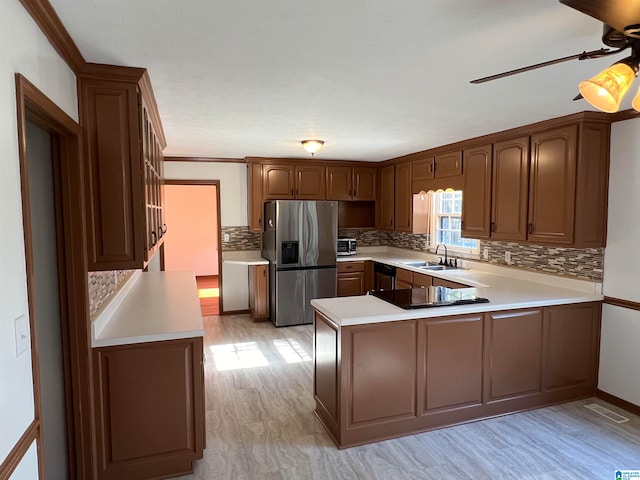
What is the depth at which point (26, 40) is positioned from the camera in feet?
4.47

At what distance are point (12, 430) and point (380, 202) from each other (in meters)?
5.26

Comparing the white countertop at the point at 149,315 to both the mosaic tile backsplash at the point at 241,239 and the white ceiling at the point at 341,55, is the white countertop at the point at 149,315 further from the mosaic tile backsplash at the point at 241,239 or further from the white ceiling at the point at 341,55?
the mosaic tile backsplash at the point at 241,239

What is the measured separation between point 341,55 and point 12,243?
1.44 metres

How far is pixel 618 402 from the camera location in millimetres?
3139

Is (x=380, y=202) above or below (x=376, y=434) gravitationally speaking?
above

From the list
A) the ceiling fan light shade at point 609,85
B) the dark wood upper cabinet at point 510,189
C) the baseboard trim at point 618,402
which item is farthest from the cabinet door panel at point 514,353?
the ceiling fan light shade at point 609,85

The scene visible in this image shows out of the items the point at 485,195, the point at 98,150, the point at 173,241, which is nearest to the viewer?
the point at 98,150

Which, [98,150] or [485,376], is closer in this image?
[98,150]

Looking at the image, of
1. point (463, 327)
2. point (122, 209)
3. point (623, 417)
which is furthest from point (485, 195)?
point (122, 209)

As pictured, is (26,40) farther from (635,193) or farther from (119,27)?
(635,193)

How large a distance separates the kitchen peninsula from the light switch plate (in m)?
1.62

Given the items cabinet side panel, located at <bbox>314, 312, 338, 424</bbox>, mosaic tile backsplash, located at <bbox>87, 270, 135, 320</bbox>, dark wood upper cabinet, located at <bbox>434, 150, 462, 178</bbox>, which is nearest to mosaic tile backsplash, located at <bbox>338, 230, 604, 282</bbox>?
dark wood upper cabinet, located at <bbox>434, 150, 462, 178</bbox>

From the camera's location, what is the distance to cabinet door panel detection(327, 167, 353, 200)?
18.8 feet

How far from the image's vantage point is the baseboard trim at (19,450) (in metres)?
1.15
